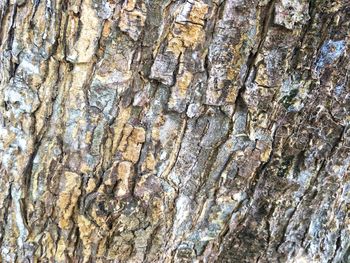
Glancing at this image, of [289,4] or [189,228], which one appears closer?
[289,4]

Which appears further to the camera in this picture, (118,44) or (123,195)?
(123,195)

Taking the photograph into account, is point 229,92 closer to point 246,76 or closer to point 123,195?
point 246,76

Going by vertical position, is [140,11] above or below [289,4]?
below

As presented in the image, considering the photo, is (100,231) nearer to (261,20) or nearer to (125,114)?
(125,114)

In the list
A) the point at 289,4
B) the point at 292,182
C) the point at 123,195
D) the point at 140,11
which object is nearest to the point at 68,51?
the point at 140,11

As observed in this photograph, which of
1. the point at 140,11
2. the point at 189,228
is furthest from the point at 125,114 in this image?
the point at 189,228

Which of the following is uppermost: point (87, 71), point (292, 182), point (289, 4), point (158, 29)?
point (289, 4)
